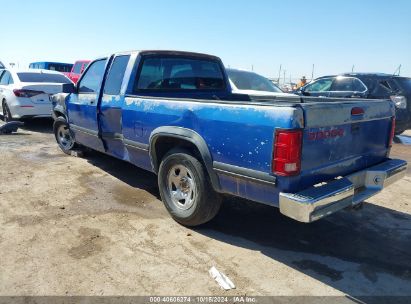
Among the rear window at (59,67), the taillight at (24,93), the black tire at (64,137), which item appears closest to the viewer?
the black tire at (64,137)

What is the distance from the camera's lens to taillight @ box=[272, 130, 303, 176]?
3.03 m

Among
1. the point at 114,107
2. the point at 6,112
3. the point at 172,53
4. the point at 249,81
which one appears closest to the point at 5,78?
the point at 6,112

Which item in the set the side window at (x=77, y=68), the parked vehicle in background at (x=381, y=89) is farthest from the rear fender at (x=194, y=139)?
the side window at (x=77, y=68)

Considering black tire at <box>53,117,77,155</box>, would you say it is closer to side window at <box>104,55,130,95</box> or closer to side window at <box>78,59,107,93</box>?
side window at <box>78,59,107,93</box>

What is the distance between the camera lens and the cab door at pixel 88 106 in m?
5.62

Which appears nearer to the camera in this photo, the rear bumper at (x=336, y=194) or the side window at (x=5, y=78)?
the rear bumper at (x=336, y=194)

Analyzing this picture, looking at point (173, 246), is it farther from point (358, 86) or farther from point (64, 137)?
point (358, 86)

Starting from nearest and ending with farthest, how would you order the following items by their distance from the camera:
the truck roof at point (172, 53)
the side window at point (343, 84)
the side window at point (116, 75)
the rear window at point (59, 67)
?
the truck roof at point (172, 53) < the side window at point (116, 75) < the side window at point (343, 84) < the rear window at point (59, 67)

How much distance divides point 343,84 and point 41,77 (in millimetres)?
8156

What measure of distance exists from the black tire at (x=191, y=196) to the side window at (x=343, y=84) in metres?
7.59

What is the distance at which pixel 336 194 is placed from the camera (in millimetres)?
3225

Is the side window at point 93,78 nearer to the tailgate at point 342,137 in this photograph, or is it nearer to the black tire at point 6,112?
the tailgate at point 342,137

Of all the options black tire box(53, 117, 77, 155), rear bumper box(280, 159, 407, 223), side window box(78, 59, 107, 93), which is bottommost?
black tire box(53, 117, 77, 155)

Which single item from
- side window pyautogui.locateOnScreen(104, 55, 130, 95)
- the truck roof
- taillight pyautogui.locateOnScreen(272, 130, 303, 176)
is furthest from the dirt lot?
the truck roof
